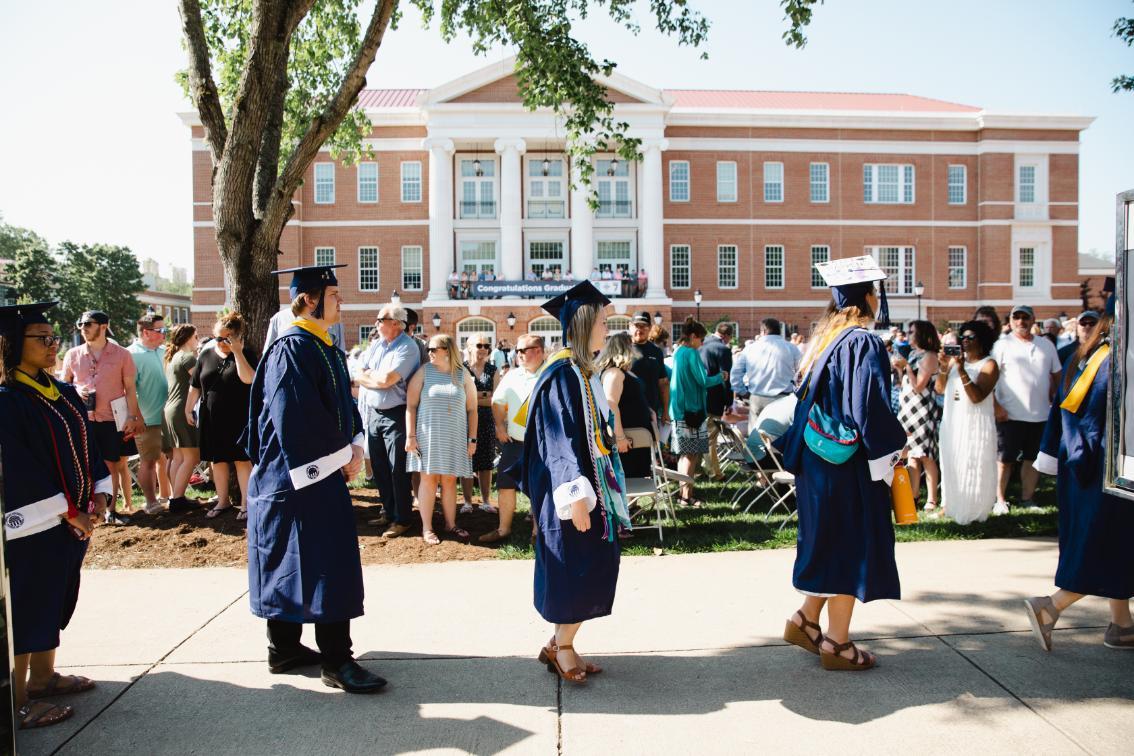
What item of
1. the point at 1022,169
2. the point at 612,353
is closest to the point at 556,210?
the point at 1022,169

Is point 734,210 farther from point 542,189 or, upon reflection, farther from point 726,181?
point 542,189

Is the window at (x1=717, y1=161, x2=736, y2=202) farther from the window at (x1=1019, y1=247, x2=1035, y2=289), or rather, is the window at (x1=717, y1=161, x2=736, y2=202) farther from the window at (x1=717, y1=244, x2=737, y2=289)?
the window at (x1=1019, y1=247, x2=1035, y2=289)

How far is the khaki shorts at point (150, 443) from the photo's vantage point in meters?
8.66

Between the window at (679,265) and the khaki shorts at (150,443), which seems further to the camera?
the window at (679,265)

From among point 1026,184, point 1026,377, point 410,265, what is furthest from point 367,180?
point 1026,377

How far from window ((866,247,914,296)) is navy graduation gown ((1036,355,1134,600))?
4344 cm

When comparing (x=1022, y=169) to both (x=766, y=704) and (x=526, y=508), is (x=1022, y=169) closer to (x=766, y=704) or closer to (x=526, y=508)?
(x=526, y=508)

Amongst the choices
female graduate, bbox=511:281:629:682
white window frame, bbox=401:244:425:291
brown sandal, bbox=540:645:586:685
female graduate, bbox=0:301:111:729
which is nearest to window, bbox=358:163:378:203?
white window frame, bbox=401:244:425:291

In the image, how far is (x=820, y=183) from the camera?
4462 centimetres

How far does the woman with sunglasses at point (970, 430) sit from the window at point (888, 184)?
131ft

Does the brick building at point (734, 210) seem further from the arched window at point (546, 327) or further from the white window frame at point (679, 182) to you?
the arched window at point (546, 327)

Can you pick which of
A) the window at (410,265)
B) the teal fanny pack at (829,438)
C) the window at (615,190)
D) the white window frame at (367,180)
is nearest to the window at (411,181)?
the white window frame at (367,180)

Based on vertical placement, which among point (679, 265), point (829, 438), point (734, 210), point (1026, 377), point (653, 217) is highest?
point (734, 210)

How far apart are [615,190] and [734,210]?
6.44 metres
